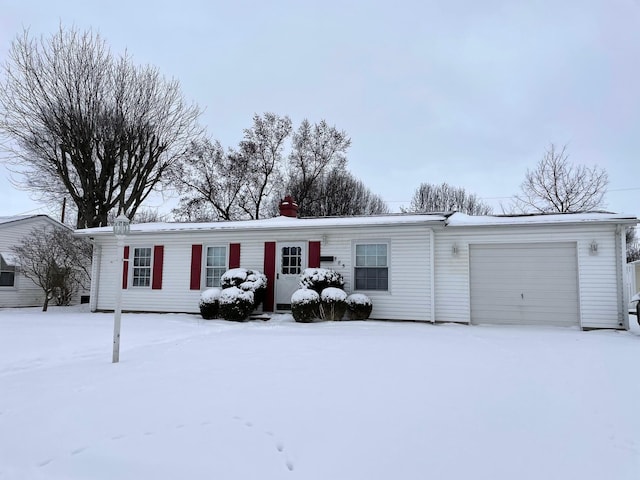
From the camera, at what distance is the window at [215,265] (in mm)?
12203

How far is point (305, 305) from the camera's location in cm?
1011

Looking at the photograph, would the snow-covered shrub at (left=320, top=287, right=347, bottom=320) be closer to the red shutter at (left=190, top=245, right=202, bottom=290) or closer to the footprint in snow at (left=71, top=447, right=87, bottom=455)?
the red shutter at (left=190, top=245, right=202, bottom=290)

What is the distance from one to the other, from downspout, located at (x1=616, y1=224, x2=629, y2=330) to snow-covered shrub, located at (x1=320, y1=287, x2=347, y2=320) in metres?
6.37

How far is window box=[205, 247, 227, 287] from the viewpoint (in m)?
12.2

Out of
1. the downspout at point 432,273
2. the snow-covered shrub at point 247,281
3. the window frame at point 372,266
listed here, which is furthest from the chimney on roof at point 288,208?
the downspout at point 432,273

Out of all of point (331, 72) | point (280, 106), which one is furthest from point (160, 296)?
point (280, 106)

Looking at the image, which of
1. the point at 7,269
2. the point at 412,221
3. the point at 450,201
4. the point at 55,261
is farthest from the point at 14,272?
the point at 450,201

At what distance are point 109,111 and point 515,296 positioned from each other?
17764 mm

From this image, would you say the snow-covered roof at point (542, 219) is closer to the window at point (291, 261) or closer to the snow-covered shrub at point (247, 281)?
the window at point (291, 261)

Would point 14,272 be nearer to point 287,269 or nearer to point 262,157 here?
point 287,269

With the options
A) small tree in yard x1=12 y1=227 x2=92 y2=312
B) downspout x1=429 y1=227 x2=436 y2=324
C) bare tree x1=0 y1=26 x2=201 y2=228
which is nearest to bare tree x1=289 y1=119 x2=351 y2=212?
bare tree x1=0 y1=26 x2=201 y2=228

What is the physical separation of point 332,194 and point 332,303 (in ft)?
56.1

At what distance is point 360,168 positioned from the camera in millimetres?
27797

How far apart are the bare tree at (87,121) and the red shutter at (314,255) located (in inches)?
481
